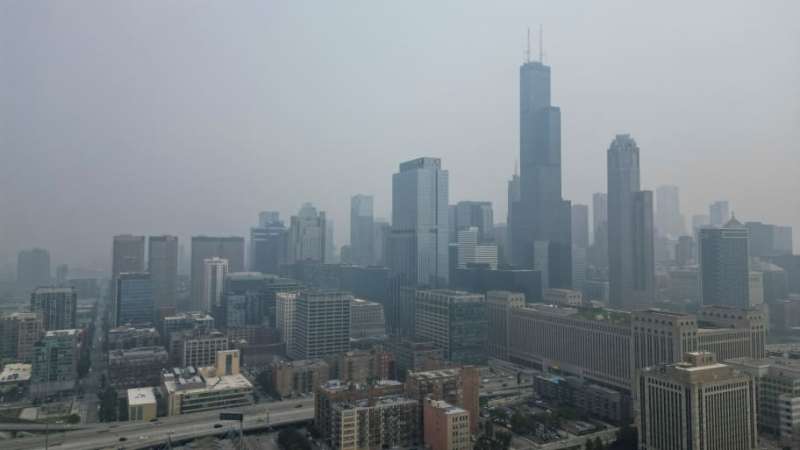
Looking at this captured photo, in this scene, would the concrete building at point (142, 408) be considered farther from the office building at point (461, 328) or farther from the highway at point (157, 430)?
the office building at point (461, 328)

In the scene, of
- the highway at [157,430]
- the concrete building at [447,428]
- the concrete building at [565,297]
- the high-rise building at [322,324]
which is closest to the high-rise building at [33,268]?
the highway at [157,430]

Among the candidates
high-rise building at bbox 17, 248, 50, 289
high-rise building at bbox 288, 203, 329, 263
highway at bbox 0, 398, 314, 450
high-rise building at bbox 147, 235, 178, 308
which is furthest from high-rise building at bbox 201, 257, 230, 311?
highway at bbox 0, 398, 314, 450

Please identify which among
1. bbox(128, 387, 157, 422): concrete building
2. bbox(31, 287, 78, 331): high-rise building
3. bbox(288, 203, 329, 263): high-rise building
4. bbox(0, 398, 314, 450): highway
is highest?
bbox(288, 203, 329, 263): high-rise building

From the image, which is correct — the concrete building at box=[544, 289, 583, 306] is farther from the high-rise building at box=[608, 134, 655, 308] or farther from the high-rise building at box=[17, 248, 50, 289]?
the high-rise building at box=[17, 248, 50, 289]

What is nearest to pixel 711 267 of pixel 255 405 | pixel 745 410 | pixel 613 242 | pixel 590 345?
pixel 613 242

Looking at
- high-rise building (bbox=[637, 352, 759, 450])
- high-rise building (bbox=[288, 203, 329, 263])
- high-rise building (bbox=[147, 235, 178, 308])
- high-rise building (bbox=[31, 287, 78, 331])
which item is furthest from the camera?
high-rise building (bbox=[288, 203, 329, 263])

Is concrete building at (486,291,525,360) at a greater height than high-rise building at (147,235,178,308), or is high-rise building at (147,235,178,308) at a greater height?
high-rise building at (147,235,178,308)

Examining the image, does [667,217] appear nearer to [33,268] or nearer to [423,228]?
[423,228]
